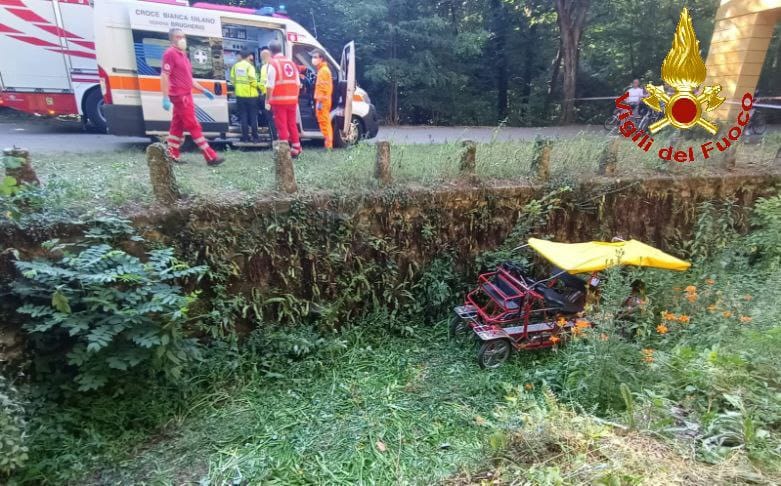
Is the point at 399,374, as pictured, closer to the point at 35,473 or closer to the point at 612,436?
the point at 612,436

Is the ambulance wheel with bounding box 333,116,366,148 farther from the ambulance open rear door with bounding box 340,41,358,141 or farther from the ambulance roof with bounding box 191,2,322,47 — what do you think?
the ambulance roof with bounding box 191,2,322,47

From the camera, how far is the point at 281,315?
4.42 m

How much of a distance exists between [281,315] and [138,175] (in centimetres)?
243

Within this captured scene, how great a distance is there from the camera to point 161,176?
4004mm

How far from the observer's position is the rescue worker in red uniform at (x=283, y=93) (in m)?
6.59

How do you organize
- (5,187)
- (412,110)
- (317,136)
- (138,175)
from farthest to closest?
1. (412,110)
2. (317,136)
3. (138,175)
4. (5,187)

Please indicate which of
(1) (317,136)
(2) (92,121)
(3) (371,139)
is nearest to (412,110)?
(3) (371,139)

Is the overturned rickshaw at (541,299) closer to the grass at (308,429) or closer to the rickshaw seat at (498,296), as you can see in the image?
the rickshaw seat at (498,296)

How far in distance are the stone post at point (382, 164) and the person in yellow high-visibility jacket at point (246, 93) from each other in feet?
13.0

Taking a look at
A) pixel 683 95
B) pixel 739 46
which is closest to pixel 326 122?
pixel 683 95

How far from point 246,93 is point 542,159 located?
208 inches

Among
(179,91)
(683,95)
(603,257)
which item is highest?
(683,95)

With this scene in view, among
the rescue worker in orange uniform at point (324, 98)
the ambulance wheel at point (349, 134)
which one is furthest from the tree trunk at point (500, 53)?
the rescue worker in orange uniform at point (324, 98)

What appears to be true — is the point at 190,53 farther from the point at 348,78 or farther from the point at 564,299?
the point at 564,299
